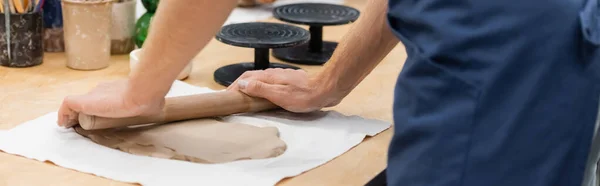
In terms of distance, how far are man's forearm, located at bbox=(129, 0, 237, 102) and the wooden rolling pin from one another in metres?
0.12

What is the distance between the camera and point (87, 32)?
4.25 feet

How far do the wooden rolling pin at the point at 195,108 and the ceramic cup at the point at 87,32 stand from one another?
0.30 meters

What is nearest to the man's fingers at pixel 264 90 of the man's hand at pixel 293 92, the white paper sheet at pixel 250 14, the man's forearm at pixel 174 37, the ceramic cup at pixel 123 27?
the man's hand at pixel 293 92

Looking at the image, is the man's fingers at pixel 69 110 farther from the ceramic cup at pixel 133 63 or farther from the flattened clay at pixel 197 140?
the ceramic cup at pixel 133 63

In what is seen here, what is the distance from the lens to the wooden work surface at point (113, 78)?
3.01 feet

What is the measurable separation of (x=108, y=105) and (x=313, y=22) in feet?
1.92

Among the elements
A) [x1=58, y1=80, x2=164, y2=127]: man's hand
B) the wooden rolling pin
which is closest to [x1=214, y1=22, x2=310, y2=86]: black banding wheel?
the wooden rolling pin

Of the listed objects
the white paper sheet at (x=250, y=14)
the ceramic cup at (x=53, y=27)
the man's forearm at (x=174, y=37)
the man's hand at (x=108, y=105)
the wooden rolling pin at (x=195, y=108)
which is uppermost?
the man's forearm at (x=174, y=37)

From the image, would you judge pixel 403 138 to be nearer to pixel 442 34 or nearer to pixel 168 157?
pixel 442 34

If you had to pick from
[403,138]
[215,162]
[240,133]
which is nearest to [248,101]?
[240,133]

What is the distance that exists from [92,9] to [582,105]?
2.77 feet

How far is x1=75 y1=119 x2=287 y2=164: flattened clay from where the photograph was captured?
981 millimetres

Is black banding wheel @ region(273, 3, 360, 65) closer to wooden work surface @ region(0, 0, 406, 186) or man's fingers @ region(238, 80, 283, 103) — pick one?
wooden work surface @ region(0, 0, 406, 186)

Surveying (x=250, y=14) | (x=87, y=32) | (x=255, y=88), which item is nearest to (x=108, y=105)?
(x=255, y=88)
